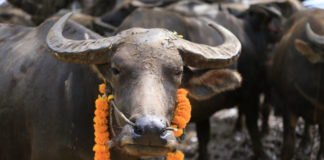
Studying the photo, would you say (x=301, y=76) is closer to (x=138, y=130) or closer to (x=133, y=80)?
(x=133, y=80)

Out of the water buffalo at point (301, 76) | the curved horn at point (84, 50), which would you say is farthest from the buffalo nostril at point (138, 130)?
the water buffalo at point (301, 76)

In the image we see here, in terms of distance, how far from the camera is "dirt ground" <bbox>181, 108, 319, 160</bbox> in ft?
21.1

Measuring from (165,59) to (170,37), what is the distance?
251 mm

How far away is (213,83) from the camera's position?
10.9 feet

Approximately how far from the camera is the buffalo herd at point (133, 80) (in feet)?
8.41

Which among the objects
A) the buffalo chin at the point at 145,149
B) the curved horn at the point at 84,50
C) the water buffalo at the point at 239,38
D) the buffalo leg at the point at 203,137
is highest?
the curved horn at the point at 84,50

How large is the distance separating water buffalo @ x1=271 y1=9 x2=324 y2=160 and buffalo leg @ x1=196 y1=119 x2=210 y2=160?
1.18m

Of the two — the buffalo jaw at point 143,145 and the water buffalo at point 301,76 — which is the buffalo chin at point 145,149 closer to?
the buffalo jaw at point 143,145

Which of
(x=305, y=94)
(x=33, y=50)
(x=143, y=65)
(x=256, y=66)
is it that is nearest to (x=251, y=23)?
(x=256, y=66)

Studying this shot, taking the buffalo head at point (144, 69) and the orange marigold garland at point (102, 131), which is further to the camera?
the orange marigold garland at point (102, 131)

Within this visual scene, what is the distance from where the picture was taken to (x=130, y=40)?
109 inches

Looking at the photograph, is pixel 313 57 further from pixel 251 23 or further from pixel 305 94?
pixel 251 23

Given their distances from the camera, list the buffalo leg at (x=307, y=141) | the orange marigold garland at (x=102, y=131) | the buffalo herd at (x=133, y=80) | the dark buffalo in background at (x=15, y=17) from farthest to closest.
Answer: the dark buffalo in background at (x=15, y=17) < the buffalo leg at (x=307, y=141) < the orange marigold garland at (x=102, y=131) < the buffalo herd at (x=133, y=80)

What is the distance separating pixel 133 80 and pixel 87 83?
90 centimetres
